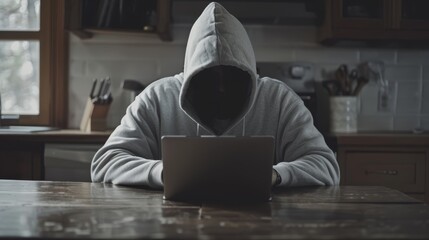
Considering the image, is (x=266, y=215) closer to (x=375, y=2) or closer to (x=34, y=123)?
(x=375, y=2)

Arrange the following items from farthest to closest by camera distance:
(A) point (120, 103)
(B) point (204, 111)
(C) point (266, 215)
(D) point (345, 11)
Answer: (A) point (120, 103) < (D) point (345, 11) < (B) point (204, 111) < (C) point (266, 215)

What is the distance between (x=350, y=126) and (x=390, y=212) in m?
1.94

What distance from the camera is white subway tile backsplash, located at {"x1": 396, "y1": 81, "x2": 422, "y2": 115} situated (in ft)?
10.4

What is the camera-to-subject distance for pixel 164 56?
3.10 meters

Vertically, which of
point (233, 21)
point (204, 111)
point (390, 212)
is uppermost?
point (233, 21)

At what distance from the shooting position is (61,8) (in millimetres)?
3121

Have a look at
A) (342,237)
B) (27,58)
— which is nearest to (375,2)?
(27,58)

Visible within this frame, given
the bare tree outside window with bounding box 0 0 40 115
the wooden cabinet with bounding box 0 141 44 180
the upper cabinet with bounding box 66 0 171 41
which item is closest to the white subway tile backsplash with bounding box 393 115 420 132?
the upper cabinet with bounding box 66 0 171 41

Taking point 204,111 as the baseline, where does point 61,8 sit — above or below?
above

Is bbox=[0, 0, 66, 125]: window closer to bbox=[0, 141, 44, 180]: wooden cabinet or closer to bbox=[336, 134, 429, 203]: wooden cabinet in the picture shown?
bbox=[0, 141, 44, 180]: wooden cabinet

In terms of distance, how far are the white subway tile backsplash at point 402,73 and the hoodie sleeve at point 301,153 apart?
1.53m

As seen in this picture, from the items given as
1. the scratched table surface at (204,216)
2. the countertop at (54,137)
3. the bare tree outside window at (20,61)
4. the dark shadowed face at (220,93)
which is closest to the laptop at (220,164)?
the scratched table surface at (204,216)

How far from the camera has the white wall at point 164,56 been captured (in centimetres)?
310

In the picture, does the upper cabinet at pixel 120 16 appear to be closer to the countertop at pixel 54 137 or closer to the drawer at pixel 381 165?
the countertop at pixel 54 137
